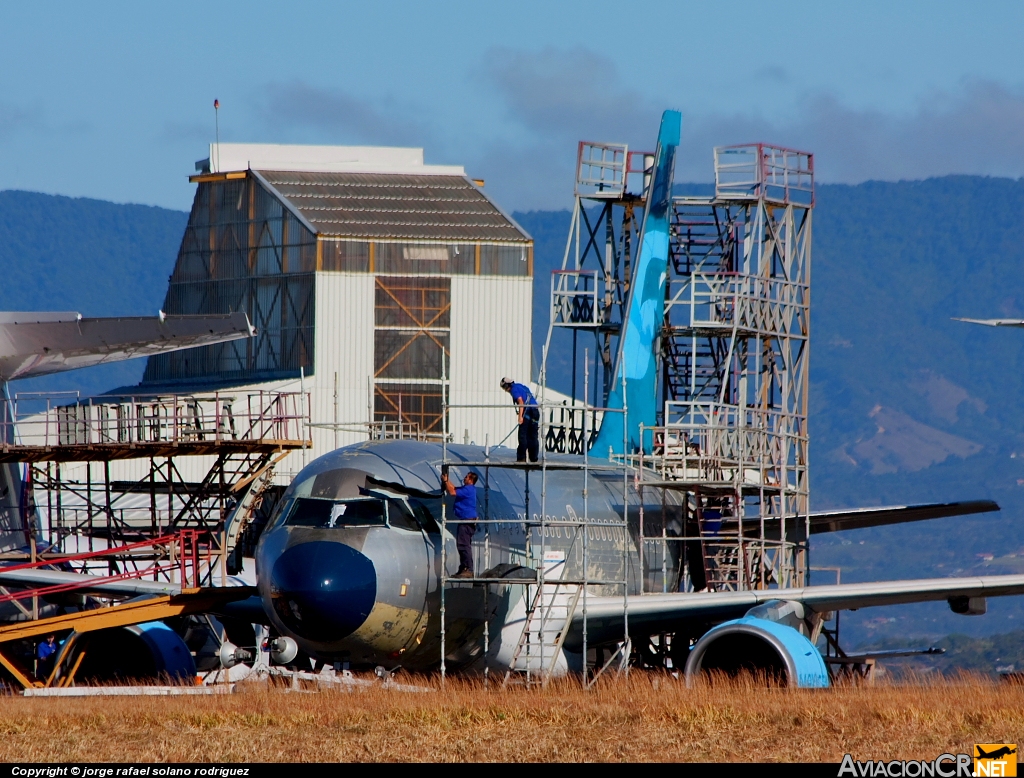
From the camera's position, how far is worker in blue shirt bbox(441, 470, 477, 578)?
27375 mm

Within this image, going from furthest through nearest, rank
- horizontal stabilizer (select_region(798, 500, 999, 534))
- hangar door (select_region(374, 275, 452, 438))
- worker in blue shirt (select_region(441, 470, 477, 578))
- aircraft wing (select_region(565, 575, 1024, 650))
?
hangar door (select_region(374, 275, 452, 438)) → horizontal stabilizer (select_region(798, 500, 999, 534)) → aircraft wing (select_region(565, 575, 1024, 650)) → worker in blue shirt (select_region(441, 470, 477, 578))

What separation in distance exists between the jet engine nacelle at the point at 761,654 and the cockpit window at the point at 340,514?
597 cm

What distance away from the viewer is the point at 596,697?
82.2 ft

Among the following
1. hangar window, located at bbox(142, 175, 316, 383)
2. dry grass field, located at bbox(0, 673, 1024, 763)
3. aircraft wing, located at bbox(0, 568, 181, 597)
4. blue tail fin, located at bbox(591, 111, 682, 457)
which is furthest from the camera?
hangar window, located at bbox(142, 175, 316, 383)

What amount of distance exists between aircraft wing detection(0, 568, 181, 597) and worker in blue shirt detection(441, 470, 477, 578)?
8.66 m

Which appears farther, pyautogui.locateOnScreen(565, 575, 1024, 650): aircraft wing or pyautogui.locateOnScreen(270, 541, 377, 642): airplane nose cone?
pyautogui.locateOnScreen(565, 575, 1024, 650): aircraft wing

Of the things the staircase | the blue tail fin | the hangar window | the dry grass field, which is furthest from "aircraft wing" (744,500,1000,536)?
the hangar window

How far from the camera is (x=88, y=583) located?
1366 inches

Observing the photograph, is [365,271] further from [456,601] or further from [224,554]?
[456,601]

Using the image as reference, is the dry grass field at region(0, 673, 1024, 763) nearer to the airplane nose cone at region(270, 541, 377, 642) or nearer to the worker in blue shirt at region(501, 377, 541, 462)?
the airplane nose cone at region(270, 541, 377, 642)

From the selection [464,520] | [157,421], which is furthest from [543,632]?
[157,421]

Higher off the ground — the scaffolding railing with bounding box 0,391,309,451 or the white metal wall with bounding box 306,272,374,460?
the white metal wall with bounding box 306,272,374,460

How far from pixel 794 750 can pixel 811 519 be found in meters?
21.9

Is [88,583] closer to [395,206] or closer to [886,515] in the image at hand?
[886,515]
